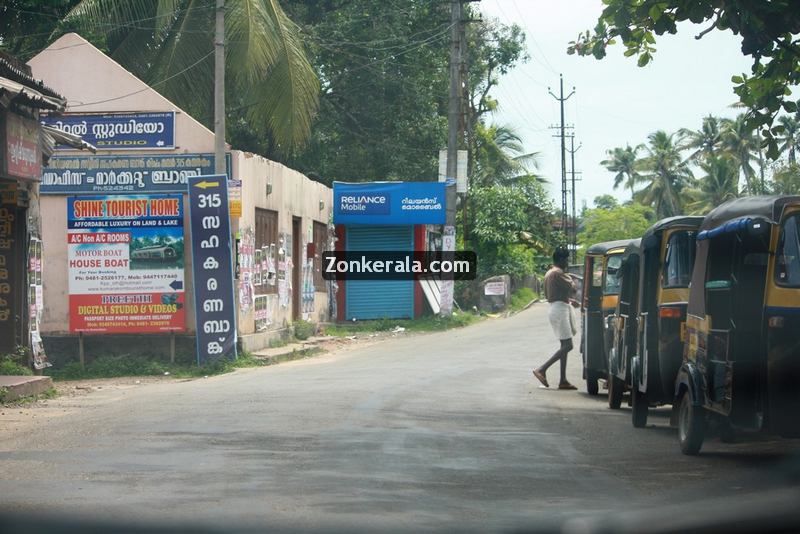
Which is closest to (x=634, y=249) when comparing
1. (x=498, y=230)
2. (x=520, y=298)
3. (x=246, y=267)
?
(x=246, y=267)

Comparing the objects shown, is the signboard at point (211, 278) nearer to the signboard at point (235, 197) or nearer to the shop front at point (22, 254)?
the signboard at point (235, 197)

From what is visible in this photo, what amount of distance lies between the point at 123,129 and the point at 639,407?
12642mm

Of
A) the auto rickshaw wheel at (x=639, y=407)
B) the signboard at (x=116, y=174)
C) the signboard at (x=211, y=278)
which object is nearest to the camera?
the auto rickshaw wheel at (x=639, y=407)

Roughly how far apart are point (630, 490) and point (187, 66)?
1976cm

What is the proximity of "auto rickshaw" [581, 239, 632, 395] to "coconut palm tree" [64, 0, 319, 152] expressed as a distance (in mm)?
10045

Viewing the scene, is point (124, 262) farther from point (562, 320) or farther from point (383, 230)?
point (383, 230)

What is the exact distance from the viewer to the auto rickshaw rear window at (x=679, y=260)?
10570 millimetres

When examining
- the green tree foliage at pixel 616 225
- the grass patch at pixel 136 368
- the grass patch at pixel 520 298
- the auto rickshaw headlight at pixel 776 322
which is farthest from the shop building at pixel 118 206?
the green tree foliage at pixel 616 225

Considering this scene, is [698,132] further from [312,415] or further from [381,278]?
[312,415]

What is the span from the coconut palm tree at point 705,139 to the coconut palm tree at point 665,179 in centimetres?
125

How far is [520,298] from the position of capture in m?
41.9

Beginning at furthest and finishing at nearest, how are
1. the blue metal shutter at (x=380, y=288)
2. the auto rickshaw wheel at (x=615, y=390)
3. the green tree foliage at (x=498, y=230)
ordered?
the green tree foliage at (x=498, y=230)
the blue metal shutter at (x=380, y=288)
the auto rickshaw wheel at (x=615, y=390)

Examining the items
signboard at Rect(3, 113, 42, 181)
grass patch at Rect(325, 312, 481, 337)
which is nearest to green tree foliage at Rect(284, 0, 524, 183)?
grass patch at Rect(325, 312, 481, 337)

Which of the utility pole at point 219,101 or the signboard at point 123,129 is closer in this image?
the utility pole at point 219,101
